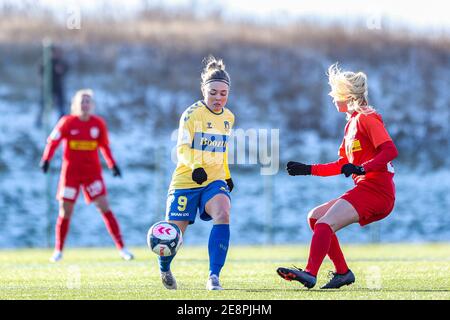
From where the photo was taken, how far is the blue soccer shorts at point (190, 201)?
8445mm

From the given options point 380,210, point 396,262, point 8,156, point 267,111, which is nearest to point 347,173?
point 380,210

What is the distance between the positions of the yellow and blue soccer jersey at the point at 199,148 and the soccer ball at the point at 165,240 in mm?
347

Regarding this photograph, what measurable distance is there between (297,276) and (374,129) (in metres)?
1.20

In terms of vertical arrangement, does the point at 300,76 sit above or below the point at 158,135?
above

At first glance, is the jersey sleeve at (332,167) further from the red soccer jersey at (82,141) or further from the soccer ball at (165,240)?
the red soccer jersey at (82,141)

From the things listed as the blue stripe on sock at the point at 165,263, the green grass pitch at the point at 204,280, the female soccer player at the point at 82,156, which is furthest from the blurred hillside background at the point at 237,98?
the blue stripe on sock at the point at 165,263

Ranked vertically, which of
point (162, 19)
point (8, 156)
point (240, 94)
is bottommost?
point (8, 156)

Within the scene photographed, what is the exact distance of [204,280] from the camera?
30.8 feet

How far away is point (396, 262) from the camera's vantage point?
477 inches

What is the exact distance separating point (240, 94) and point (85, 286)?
25138 mm

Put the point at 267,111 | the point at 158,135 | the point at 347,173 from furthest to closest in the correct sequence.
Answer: the point at 267,111, the point at 158,135, the point at 347,173

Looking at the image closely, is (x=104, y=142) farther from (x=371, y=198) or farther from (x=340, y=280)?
(x=371, y=198)
